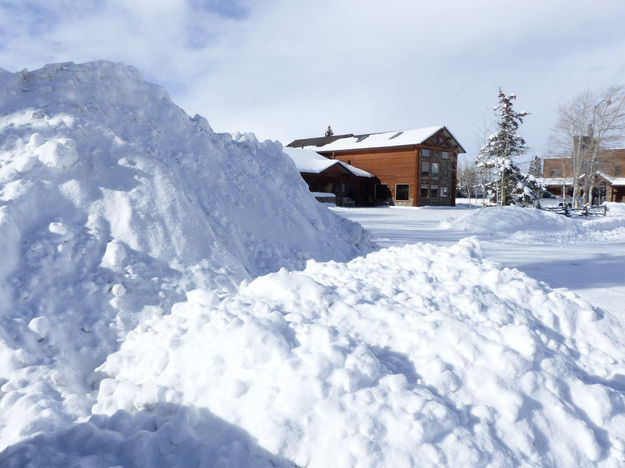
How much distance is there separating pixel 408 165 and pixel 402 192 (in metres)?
2.23

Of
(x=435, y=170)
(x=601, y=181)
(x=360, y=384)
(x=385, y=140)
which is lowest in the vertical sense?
(x=360, y=384)

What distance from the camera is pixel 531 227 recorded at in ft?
53.5

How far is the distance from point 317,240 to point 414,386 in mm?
5064

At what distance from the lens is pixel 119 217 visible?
5090 millimetres

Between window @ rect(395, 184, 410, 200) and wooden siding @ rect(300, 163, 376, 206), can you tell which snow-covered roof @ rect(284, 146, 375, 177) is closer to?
wooden siding @ rect(300, 163, 376, 206)

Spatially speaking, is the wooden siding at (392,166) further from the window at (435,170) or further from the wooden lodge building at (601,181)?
the wooden lodge building at (601,181)

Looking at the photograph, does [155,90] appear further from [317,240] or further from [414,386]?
[414,386]

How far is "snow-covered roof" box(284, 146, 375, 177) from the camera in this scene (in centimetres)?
3025

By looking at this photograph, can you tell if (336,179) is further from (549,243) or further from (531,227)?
(549,243)

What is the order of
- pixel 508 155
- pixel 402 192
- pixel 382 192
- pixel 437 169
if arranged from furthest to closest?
pixel 382 192
pixel 437 169
pixel 402 192
pixel 508 155

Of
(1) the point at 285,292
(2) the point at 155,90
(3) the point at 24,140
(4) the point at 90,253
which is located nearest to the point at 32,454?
(1) the point at 285,292

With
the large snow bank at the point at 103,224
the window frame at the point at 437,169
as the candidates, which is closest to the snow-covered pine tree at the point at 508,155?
the window frame at the point at 437,169

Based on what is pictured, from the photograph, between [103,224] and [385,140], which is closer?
[103,224]

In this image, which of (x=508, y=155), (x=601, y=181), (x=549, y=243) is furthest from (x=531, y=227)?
(x=601, y=181)
